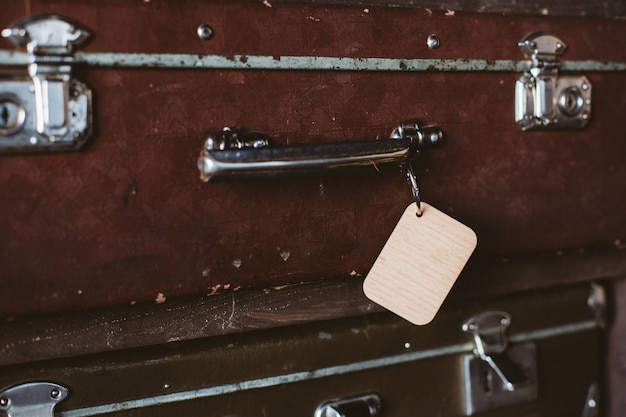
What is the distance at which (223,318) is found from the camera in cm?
80

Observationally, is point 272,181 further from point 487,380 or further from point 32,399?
point 487,380

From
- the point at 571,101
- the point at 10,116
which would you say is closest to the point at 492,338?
the point at 571,101

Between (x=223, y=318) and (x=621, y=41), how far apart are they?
72 centimetres

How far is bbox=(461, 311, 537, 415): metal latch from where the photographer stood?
976 millimetres

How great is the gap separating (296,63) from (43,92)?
286 mm

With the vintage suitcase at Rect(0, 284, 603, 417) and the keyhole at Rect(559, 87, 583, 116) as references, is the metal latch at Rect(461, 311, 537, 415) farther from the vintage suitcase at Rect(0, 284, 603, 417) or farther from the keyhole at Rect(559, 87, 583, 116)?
the keyhole at Rect(559, 87, 583, 116)

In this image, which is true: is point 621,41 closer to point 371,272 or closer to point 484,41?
point 484,41

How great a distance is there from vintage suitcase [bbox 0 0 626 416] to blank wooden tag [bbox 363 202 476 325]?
3cm

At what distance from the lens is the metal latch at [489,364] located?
3.20 ft

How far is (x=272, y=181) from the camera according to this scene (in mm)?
778

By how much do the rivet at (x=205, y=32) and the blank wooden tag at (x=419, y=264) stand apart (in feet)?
1.05

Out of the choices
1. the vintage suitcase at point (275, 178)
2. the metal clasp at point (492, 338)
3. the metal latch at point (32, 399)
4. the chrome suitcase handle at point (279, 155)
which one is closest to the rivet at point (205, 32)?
the vintage suitcase at point (275, 178)

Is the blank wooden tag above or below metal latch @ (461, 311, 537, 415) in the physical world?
above

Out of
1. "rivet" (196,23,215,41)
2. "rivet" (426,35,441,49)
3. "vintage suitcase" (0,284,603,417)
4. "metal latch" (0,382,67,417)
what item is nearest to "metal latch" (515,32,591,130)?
"rivet" (426,35,441,49)
